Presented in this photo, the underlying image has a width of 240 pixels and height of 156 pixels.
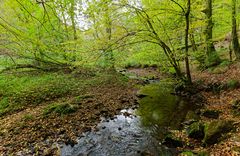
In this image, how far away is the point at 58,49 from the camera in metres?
13.8

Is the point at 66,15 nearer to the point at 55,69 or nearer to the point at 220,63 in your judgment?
the point at 55,69

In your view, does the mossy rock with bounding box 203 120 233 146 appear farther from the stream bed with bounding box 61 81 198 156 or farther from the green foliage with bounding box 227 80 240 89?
the green foliage with bounding box 227 80 240 89

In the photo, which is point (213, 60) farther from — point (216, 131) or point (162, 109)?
point (216, 131)

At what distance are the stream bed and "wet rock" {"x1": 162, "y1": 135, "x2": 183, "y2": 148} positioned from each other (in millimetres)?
181

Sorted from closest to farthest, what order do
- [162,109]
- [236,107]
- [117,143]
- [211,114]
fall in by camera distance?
[117,143], [236,107], [211,114], [162,109]

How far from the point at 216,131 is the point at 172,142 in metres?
1.34

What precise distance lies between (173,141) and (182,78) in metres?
6.53

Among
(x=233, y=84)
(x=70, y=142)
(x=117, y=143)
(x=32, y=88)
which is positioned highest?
(x=32, y=88)

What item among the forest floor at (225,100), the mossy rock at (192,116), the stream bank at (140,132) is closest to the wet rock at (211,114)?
the forest floor at (225,100)

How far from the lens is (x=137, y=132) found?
26.2 feet

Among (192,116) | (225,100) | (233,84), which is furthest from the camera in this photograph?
(233,84)

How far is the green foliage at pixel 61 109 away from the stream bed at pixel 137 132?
167 cm

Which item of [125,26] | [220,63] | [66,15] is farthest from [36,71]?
[220,63]

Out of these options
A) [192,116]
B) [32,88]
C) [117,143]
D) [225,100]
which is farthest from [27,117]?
[225,100]
